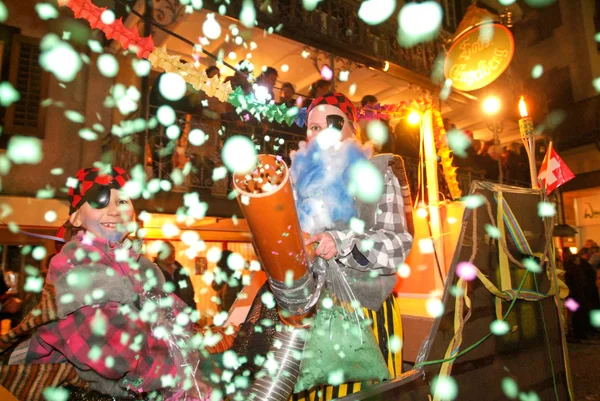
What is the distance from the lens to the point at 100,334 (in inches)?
57.0

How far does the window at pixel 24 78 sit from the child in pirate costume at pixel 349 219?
722 cm

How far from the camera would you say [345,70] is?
26.7 ft

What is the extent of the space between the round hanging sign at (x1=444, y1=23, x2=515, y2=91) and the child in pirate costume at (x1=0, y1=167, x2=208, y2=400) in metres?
4.94

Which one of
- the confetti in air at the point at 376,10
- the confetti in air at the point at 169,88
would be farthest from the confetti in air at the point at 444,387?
the confetti in air at the point at 376,10

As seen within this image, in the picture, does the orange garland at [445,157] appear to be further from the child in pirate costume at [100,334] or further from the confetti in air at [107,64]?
the confetti in air at [107,64]

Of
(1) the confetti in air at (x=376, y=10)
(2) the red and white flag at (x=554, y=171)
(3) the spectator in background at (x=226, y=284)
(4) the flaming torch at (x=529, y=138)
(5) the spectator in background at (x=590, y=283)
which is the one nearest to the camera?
(4) the flaming torch at (x=529, y=138)

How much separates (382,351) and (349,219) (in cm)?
64

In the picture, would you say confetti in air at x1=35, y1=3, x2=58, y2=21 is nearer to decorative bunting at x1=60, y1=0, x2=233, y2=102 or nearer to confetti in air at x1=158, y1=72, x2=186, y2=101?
confetti in air at x1=158, y1=72, x2=186, y2=101

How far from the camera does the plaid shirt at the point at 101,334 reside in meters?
1.44

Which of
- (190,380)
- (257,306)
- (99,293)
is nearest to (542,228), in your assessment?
(257,306)

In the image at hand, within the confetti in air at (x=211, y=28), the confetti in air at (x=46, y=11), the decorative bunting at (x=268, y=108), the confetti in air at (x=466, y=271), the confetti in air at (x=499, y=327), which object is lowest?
the confetti in air at (x=499, y=327)

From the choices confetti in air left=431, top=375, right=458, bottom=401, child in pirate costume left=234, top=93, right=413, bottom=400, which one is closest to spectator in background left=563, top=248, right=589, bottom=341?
confetti in air left=431, top=375, right=458, bottom=401

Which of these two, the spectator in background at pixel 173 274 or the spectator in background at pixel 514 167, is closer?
the spectator in background at pixel 173 274

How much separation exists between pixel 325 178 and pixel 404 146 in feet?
22.2
